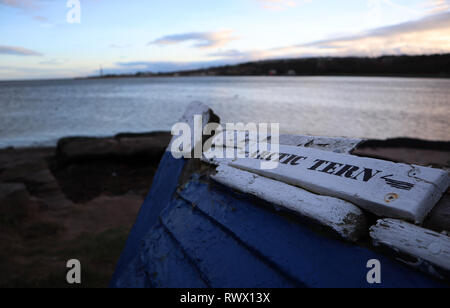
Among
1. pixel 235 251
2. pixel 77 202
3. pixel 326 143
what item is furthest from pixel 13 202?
pixel 326 143

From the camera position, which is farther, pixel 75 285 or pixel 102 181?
pixel 102 181

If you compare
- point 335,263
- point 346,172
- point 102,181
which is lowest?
point 102,181

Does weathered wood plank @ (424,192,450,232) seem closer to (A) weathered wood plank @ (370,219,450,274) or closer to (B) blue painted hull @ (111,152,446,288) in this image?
(A) weathered wood plank @ (370,219,450,274)

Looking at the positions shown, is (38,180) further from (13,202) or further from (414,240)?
(414,240)

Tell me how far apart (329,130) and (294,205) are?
71.7 feet

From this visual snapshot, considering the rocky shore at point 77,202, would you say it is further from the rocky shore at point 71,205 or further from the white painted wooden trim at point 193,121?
the white painted wooden trim at point 193,121

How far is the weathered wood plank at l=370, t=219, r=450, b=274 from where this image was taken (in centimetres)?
79

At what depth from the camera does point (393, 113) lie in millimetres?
29609

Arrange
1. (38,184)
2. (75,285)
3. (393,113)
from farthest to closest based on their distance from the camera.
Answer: (393,113) → (38,184) → (75,285)

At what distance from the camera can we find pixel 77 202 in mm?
7535

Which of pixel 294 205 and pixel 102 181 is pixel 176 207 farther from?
pixel 102 181

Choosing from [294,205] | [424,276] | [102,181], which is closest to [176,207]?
[294,205]

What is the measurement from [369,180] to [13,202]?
741cm
